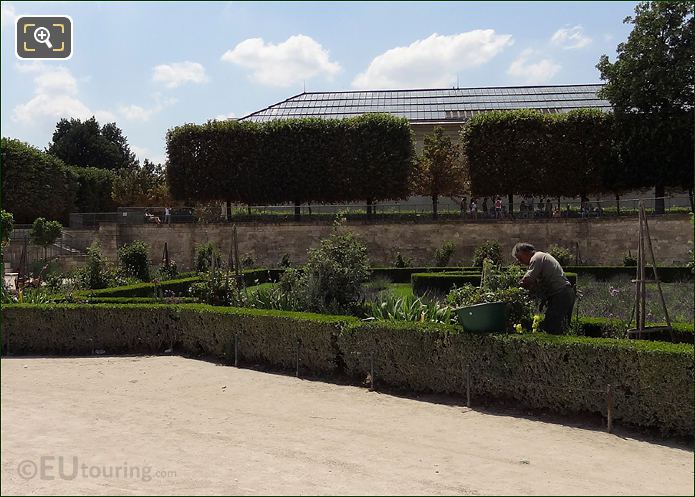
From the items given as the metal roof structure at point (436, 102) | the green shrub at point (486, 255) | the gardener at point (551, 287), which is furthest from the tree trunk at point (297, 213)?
the gardener at point (551, 287)

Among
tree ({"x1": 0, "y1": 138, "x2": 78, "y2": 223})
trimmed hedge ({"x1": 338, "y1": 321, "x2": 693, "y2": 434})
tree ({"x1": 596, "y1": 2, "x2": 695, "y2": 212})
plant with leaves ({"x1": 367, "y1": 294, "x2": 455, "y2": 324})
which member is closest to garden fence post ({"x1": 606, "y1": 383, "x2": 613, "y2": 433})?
trimmed hedge ({"x1": 338, "y1": 321, "x2": 693, "y2": 434})

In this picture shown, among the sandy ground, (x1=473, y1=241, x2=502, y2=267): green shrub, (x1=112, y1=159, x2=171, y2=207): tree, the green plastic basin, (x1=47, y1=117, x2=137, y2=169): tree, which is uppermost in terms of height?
(x1=47, y1=117, x2=137, y2=169): tree

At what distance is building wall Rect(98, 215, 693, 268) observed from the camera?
99.0 feet

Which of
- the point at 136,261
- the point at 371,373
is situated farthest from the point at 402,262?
the point at 371,373

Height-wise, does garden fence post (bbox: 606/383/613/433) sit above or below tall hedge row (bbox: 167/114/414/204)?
below

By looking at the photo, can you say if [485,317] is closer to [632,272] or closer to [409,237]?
[632,272]

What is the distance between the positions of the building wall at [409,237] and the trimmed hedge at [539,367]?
21051mm

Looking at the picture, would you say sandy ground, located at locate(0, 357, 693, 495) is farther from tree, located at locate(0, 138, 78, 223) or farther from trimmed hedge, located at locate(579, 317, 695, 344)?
tree, located at locate(0, 138, 78, 223)

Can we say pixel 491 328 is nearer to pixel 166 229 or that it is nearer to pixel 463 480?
pixel 463 480

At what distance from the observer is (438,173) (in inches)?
1405

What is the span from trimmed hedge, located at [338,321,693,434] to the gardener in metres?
0.71

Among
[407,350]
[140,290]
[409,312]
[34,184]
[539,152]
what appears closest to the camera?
[407,350]

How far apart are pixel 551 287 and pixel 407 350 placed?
202cm

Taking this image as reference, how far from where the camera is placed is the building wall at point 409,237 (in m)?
30.2
